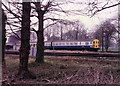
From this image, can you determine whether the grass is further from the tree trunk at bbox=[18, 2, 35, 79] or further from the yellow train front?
the yellow train front

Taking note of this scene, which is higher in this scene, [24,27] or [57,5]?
[57,5]

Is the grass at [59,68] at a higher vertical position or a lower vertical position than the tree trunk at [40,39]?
lower

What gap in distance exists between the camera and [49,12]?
12.7 meters

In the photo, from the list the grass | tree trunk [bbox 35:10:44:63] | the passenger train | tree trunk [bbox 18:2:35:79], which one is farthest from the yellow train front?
tree trunk [bbox 18:2:35:79]

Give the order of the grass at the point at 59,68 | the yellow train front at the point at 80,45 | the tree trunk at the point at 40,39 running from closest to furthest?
the grass at the point at 59,68 < the tree trunk at the point at 40,39 < the yellow train front at the point at 80,45

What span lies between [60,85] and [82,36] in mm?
51644

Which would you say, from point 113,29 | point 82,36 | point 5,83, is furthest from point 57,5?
point 82,36

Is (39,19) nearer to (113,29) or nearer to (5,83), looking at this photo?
(5,83)

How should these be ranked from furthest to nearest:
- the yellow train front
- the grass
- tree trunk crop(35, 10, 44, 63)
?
1. the yellow train front
2. tree trunk crop(35, 10, 44, 63)
3. the grass

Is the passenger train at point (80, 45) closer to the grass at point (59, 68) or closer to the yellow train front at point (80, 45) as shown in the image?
the yellow train front at point (80, 45)

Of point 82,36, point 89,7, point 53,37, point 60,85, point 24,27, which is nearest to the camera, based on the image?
point 60,85

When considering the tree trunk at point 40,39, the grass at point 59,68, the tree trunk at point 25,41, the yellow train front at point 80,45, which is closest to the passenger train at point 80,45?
the yellow train front at point 80,45

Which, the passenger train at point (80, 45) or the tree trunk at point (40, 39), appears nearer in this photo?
the tree trunk at point (40, 39)

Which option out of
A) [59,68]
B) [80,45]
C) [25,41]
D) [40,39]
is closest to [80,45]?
[80,45]
